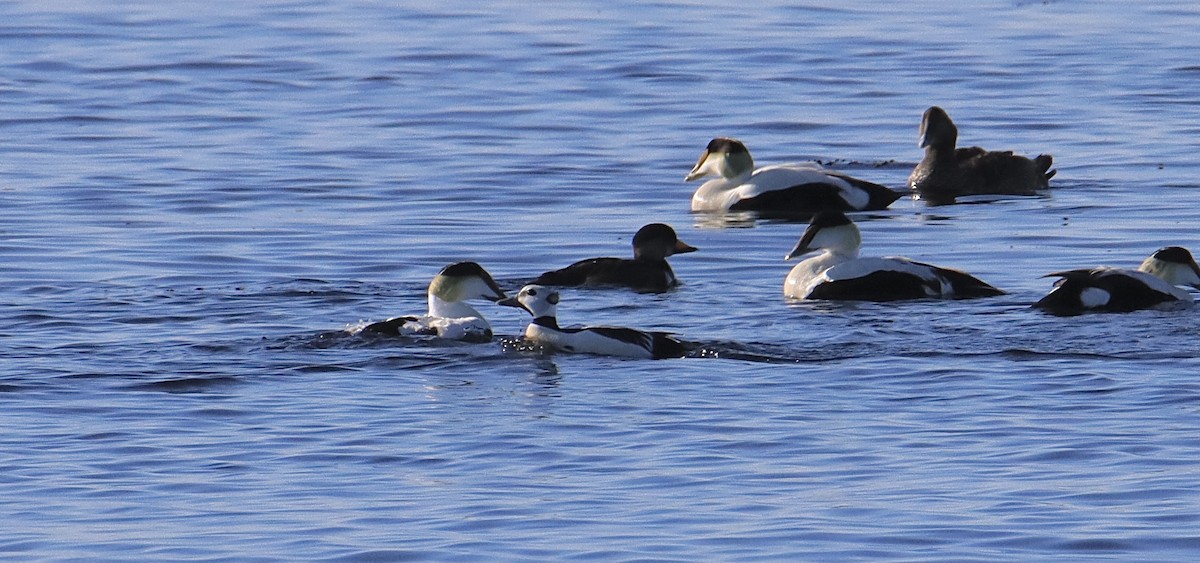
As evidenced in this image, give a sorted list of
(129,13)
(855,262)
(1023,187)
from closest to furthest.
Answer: (855,262), (1023,187), (129,13)

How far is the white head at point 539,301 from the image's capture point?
11172 millimetres

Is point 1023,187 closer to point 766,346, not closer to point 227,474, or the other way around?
point 766,346

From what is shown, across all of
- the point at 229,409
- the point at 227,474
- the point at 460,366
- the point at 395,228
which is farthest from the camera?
the point at 395,228

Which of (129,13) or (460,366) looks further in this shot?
(129,13)

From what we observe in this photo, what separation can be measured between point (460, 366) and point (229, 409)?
133 centimetres

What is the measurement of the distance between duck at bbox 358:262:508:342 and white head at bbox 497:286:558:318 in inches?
9.4

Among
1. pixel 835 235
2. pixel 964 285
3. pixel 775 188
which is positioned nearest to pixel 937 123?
pixel 775 188

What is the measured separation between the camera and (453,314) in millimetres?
11500

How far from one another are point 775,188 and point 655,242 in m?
3.26

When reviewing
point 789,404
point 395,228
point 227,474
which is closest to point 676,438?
point 789,404

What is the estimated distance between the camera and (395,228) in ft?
51.1

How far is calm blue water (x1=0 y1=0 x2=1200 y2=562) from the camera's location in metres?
7.99

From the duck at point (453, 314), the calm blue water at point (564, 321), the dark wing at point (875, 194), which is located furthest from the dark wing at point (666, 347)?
the dark wing at point (875, 194)

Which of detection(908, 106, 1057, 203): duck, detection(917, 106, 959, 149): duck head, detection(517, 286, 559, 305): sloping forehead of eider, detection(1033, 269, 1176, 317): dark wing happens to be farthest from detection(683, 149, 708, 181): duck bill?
detection(517, 286, 559, 305): sloping forehead of eider
